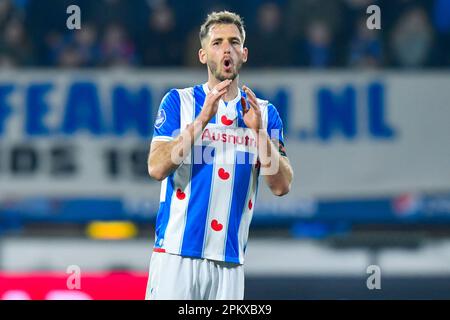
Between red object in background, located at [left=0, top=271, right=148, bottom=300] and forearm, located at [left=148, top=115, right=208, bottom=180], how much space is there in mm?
2018

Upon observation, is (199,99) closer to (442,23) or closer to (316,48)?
(316,48)

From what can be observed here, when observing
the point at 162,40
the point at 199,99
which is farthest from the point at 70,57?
the point at 199,99

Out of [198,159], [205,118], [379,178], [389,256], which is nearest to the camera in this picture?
[205,118]

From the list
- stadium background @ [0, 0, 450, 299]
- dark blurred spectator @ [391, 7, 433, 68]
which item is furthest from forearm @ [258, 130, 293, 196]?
dark blurred spectator @ [391, 7, 433, 68]

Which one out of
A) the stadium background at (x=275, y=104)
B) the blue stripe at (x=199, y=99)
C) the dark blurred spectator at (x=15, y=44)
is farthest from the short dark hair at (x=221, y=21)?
the dark blurred spectator at (x=15, y=44)

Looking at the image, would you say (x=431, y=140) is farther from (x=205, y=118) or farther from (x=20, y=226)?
(x=205, y=118)

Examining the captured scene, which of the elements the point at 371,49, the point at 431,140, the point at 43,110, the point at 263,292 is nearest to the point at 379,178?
the point at 431,140

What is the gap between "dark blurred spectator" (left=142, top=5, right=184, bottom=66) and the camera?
11.1m

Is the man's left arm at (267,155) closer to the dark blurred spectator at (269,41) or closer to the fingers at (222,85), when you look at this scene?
the fingers at (222,85)

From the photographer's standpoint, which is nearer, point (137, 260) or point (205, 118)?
point (205, 118)

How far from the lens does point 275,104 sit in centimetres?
1086

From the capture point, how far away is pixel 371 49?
11203mm
